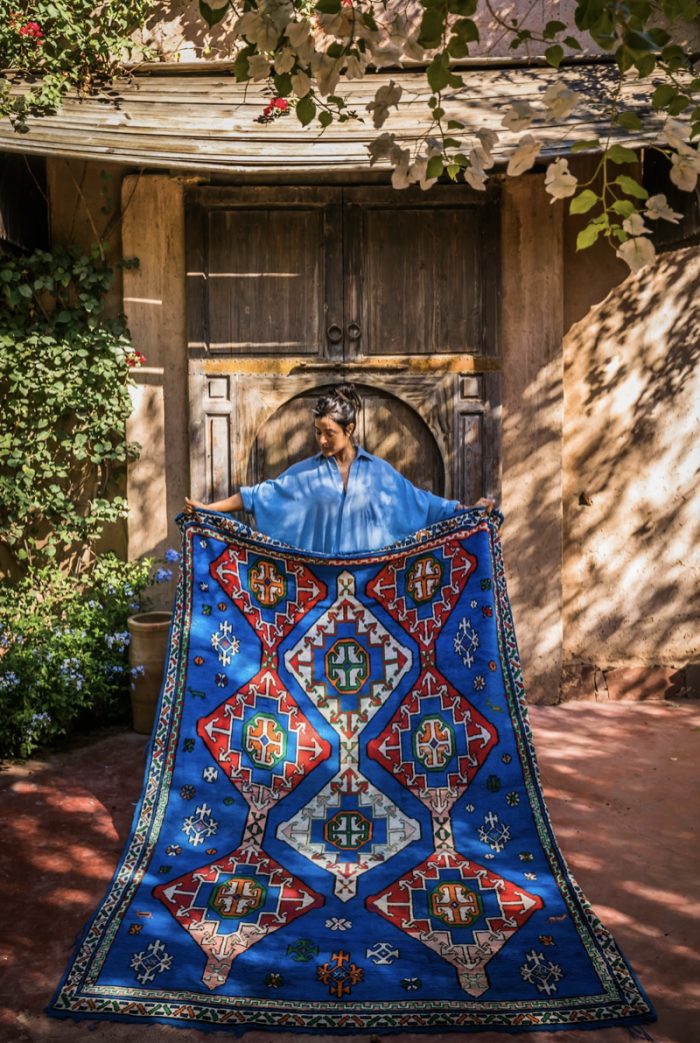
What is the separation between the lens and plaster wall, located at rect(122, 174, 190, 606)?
204 inches

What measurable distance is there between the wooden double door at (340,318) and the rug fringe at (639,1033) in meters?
3.27

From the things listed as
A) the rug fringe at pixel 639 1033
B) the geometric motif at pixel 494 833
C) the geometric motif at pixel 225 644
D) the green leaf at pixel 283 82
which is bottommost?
the rug fringe at pixel 639 1033

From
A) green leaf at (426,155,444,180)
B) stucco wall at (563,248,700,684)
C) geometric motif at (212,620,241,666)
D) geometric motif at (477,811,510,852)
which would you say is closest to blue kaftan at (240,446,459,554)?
geometric motif at (212,620,241,666)

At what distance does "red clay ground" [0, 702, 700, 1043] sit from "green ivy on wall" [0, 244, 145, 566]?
1442mm

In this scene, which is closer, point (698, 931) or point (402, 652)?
point (698, 931)

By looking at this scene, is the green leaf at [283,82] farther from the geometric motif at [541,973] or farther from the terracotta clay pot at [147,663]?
the terracotta clay pot at [147,663]

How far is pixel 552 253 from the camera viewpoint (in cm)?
525

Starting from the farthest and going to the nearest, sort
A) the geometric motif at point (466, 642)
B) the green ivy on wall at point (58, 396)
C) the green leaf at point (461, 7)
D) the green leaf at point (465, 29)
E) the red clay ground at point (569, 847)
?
the green ivy on wall at point (58, 396) < the geometric motif at point (466, 642) < the red clay ground at point (569, 847) < the green leaf at point (465, 29) < the green leaf at point (461, 7)

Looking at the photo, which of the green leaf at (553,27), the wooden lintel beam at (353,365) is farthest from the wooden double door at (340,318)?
the green leaf at (553,27)

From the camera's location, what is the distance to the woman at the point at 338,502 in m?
4.32

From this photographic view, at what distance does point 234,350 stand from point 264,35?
3.35m

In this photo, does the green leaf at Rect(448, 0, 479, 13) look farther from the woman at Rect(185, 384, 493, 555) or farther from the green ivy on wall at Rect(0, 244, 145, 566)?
the green ivy on wall at Rect(0, 244, 145, 566)

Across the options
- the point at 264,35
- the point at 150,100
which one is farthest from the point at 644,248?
the point at 150,100

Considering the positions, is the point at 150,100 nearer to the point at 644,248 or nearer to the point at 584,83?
the point at 584,83
